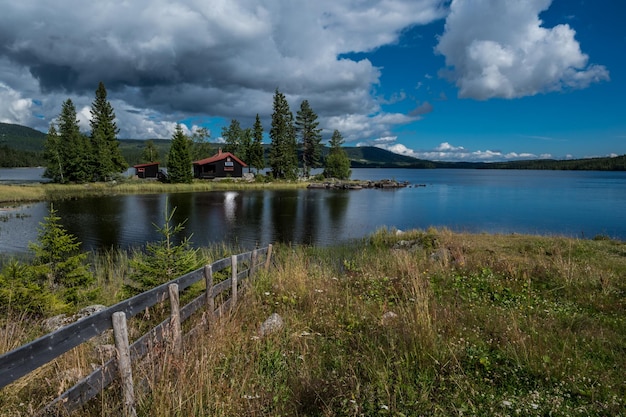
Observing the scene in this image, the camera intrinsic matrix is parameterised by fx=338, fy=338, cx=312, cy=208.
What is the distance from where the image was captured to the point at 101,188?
51531 millimetres

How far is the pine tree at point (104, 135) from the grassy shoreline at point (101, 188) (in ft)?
16.9

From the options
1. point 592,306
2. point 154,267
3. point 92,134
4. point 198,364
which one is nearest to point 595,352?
point 592,306

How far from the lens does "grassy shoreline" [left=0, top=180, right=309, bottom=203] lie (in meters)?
40.7

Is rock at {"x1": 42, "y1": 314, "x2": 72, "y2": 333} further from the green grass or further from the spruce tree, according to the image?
the spruce tree

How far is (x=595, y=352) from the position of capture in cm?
511

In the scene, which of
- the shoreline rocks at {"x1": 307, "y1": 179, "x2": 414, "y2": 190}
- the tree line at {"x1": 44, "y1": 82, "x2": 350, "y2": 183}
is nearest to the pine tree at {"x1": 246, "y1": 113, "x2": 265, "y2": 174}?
the tree line at {"x1": 44, "y1": 82, "x2": 350, "y2": 183}

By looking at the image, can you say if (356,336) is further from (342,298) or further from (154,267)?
(154,267)

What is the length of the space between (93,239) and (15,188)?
3135cm

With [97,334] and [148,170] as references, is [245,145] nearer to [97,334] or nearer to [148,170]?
[148,170]

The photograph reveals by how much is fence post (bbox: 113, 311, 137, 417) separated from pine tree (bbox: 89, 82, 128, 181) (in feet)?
219

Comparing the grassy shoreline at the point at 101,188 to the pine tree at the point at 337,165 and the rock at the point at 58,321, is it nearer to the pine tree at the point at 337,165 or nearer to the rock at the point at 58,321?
the pine tree at the point at 337,165

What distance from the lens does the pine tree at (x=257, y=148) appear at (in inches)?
2943

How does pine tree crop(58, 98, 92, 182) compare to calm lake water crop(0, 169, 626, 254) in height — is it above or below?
above

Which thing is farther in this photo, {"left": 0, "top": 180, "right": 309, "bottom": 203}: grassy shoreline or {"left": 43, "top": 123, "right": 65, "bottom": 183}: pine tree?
{"left": 43, "top": 123, "right": 65, "bottom": 183}: pine tree
